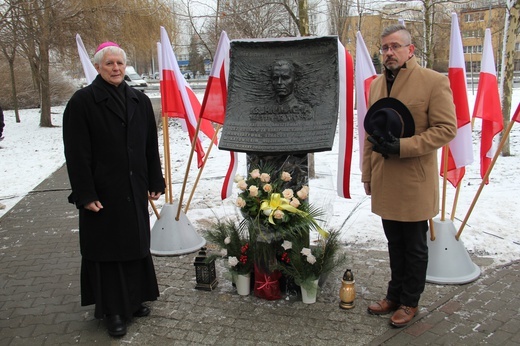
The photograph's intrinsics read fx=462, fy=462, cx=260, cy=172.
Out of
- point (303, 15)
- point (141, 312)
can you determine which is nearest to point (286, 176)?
point (141, 312)

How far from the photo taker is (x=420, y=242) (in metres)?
3.22

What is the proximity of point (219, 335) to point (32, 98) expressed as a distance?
25367 millimetres

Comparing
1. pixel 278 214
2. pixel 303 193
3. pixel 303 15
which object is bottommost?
pixel 278 214

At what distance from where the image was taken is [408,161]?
309 cm

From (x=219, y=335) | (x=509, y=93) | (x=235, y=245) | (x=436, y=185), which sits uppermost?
(x=509, y=93)

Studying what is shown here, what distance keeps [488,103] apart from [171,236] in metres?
3.37

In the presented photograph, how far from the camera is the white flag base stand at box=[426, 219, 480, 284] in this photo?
3.98m

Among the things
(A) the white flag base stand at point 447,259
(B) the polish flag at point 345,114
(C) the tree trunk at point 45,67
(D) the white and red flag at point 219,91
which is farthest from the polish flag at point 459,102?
(C) the tree trunk at point 45,67

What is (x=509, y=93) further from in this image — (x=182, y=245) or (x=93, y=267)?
(x=93, y=267)

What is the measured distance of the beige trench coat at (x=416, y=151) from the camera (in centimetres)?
294

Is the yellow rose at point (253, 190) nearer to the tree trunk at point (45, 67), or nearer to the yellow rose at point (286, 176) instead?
the yellow rose at point (286, 176)

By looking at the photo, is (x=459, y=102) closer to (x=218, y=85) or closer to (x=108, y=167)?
(x=218, y=85)

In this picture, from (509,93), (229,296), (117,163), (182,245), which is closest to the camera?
(117,163)

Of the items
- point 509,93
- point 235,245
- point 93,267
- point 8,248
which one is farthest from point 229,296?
point 509,93
